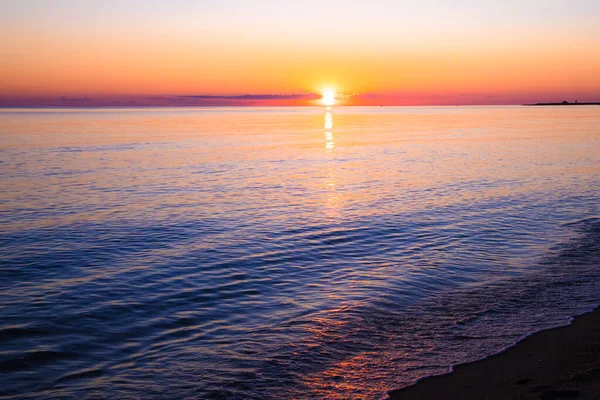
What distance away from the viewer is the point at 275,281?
15.3m

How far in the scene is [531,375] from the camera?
8898mm

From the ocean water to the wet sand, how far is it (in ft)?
1.40

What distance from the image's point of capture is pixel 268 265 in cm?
1688

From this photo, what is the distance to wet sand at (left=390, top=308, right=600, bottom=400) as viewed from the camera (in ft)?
26.6

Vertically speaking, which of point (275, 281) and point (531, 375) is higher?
point (531, 375)

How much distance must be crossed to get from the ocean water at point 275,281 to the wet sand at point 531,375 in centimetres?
43

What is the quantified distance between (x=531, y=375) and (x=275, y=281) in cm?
786

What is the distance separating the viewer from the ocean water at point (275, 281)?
976 centimetres

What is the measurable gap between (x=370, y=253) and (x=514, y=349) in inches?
325

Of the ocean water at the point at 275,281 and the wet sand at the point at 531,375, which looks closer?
the wet sand at the point at 531,375

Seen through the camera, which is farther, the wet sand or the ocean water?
the ocean water

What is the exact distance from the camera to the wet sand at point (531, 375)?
8.11m

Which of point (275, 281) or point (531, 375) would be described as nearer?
point (531, 375)

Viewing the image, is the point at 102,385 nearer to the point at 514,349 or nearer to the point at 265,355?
the point at 265,355
